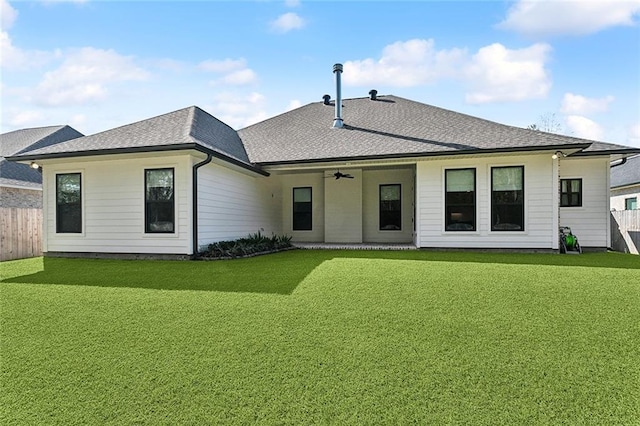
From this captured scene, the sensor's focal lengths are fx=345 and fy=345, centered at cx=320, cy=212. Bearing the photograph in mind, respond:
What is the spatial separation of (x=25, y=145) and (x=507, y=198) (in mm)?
20017

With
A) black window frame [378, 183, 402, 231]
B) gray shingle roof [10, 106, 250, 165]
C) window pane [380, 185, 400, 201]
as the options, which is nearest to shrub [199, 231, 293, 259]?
gray shingle roof [10, 106, 250, 165]

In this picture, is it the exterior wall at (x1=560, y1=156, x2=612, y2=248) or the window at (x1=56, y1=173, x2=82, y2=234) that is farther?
the exterior wall at (x1=560, y1=156, x2=612, y2=248)

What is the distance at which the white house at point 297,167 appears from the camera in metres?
8.49

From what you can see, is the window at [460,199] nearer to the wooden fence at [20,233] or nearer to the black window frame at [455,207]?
the black window frame at [455,207]

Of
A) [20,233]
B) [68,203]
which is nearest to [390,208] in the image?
[68,203]

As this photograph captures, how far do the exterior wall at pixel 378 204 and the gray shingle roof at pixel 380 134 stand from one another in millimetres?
1940

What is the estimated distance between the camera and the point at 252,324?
3557mm

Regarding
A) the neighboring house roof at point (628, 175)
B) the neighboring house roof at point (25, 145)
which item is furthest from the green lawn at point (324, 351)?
the neighboring house roof at point (628, 175)

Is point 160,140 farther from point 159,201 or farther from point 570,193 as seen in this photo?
point 570,193

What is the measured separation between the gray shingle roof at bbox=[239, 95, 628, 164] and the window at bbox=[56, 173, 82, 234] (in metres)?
4.86

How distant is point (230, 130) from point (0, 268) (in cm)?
769

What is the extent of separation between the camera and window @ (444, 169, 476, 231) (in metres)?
9.54

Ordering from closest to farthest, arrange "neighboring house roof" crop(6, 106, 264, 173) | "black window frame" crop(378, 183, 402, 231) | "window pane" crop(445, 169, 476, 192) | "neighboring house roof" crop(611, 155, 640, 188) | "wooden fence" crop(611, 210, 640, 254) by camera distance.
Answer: "neighboring house roof" crop(6, 106, 264, 173) < "window pane" crop(445, 169, 476, 192) < "wooden fence" crop(611, 210, 640, 254) < "black window frame" crop(378, 183, 402, 231) < "neighboring house roof" crop(611, 155, 640, 188)

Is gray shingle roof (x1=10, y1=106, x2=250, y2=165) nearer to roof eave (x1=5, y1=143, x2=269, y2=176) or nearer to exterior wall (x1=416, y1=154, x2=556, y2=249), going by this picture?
roof eave (x1=5, y1=143, x2=269, y2=176)
